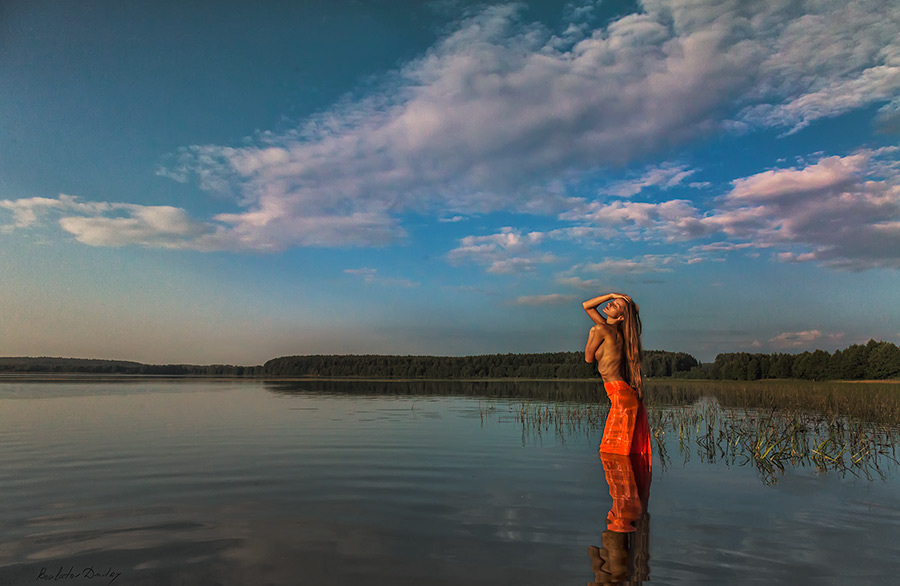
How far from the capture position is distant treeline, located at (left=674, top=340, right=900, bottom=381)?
7488cm

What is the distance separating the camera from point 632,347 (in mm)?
11312

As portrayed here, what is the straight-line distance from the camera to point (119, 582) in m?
5.57

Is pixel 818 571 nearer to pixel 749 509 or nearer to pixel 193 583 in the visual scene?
pixel 749 509

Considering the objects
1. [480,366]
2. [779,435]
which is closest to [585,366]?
[480,366]

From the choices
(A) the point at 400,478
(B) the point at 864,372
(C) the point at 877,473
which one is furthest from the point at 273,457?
(B) the point at 864,372

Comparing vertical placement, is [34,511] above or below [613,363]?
below

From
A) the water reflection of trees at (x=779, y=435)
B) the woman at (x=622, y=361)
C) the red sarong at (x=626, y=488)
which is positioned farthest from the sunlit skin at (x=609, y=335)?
the water reflection of trees at (x=779, y=435)

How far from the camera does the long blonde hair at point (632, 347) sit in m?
11.2

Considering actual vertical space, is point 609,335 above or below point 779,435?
above

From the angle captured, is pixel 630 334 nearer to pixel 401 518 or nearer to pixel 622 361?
pixel 622 361

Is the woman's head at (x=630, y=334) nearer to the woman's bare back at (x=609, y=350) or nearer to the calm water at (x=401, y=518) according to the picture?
the woman's bare back at (x=609, y=350)

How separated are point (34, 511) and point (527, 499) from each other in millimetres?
8023
